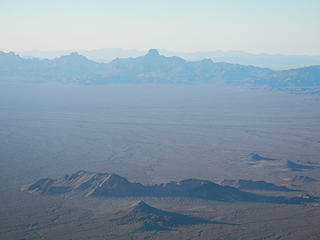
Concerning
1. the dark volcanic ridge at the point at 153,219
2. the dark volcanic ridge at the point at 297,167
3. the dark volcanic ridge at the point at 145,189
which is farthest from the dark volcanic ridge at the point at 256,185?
the dark volcanic ridge at the point at 153,219

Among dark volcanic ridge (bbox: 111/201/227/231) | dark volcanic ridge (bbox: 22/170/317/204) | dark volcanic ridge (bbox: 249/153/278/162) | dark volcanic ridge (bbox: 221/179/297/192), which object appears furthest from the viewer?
dark volcanic ridge (bbox: 249/153/278/162)

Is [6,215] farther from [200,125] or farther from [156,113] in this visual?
[156,113]

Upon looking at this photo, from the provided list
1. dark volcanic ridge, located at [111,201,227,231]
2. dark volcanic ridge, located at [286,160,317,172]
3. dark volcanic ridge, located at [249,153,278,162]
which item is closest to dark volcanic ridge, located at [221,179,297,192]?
dark volcanic ridge, located at [286,160,317,172]

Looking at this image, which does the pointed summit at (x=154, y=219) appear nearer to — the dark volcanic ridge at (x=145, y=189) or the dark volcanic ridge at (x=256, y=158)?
the dark volcanic ridge at (x=145, y=189)

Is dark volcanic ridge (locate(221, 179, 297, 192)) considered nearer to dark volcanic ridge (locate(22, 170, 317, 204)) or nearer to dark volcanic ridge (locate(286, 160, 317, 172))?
dark volcanic ridge (locate(22, 170, 317, 204))

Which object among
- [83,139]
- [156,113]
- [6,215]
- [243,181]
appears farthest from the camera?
[156,113]

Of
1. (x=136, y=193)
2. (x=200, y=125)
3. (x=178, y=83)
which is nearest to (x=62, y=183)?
(x=136, y=193)
